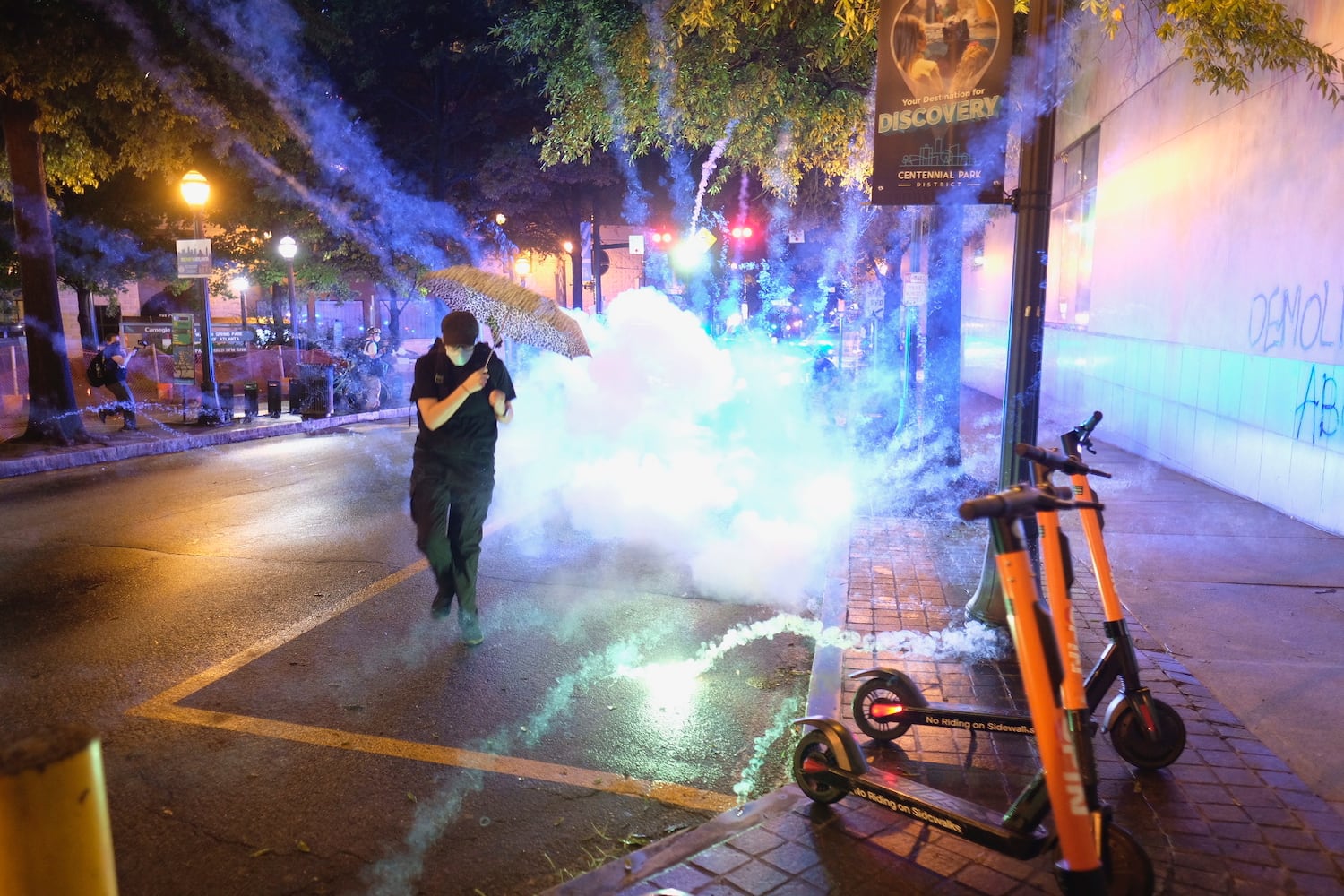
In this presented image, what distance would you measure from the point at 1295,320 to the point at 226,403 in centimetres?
1835

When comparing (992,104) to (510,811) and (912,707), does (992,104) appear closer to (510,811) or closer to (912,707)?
(912,707)

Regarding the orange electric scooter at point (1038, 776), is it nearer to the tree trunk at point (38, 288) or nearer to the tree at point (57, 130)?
the tree at point (57, 130)

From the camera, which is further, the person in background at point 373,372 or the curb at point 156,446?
the person in background at point 373,372

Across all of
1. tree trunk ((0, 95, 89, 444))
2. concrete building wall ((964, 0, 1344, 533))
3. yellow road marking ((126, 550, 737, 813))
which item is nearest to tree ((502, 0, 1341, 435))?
concrete building wall ((964, 0, 1344, 533))

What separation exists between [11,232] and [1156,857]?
2487 centimetres

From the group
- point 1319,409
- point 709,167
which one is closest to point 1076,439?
point 1319,409

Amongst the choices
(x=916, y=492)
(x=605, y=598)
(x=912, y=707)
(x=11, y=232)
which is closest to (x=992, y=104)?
(x=912, y=707)

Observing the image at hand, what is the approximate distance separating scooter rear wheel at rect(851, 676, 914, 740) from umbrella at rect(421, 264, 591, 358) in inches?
121

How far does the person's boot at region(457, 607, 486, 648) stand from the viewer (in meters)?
5.68

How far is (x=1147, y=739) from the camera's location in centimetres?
382

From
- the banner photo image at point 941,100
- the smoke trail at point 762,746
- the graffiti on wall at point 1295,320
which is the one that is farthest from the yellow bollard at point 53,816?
the graffiti on wall at point 1295,320

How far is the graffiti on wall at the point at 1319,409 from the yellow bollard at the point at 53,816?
31.7ft

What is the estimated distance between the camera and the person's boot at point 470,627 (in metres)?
5.68

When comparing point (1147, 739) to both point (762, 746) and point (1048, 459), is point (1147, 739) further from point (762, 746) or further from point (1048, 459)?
point (762, 746)
